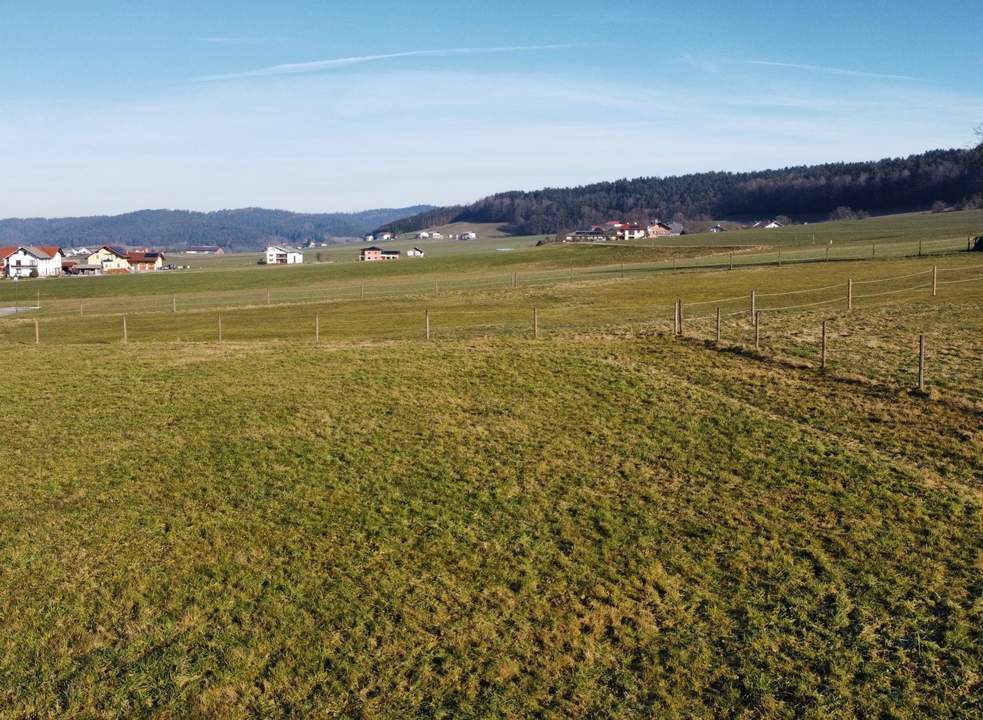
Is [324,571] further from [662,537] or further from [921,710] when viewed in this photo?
[921,710]

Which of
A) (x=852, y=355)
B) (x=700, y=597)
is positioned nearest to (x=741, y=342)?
(x=852, y=355)

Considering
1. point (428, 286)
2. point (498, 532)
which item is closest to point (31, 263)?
point (428, 286)

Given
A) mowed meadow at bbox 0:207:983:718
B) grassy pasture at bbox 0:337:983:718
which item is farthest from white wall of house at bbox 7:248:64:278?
grassy pasture at bbox 0:337:983:718

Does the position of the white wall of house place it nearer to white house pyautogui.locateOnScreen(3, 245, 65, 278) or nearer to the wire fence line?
white house pyautogui.locateOnScreen(3, 245, 65, 278)

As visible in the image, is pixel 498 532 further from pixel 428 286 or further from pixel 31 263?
pixel 31 263

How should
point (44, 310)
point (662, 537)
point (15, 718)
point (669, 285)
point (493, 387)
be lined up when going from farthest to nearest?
1. point (44, 310)
2. point (669, 285)
3. point (493, 387)
4. point (662, 537)
5. point (15, 718)

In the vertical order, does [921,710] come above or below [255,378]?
below
